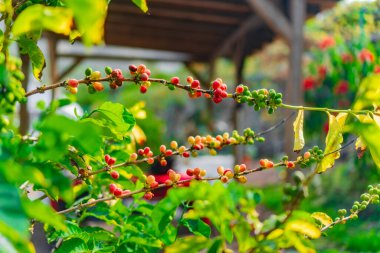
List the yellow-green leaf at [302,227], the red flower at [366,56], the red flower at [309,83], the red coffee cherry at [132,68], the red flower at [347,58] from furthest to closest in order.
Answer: the red flower at [309,83], the red flower at [347,58], the red flower at [366,56], the red coffee cherry at [132,68], the yellow-green leaf at [302,227]

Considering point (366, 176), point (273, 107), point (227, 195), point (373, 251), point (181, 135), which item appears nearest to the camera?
point (227, 195)

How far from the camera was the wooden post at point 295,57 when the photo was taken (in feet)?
15.5

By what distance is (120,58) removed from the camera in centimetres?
835

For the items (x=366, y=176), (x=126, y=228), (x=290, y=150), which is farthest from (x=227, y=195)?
(x=366, y=176)

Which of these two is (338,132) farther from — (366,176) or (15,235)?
(366,176)

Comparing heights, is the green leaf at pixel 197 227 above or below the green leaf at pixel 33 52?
below

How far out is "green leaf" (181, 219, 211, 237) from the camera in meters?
0.86

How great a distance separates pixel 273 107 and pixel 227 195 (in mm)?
290

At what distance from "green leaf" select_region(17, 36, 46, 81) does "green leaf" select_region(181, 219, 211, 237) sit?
33 centimetres

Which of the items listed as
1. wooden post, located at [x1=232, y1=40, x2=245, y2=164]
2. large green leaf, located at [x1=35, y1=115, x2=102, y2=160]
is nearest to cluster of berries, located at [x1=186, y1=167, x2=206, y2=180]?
large green leaf, located at [x1=35, y1=115, x2=102, y2=160]

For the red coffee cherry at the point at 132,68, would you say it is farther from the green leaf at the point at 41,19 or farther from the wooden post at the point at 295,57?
the wooden post at the point at 295,57

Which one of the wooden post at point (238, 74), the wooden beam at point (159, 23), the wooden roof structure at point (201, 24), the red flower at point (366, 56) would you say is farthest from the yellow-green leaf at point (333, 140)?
the wooden post at point (238, 74)

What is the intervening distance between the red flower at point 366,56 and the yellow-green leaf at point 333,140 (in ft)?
12.3

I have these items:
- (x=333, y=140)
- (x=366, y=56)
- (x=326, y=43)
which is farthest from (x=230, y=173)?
(x=326, y=43)
